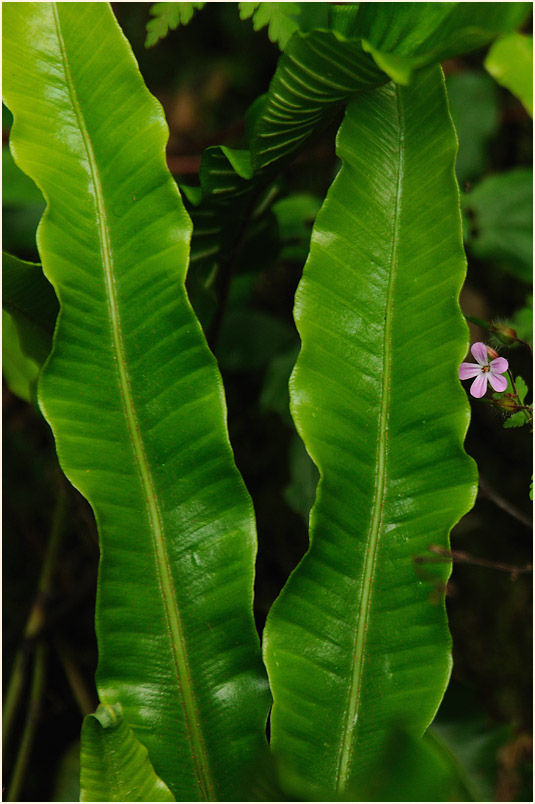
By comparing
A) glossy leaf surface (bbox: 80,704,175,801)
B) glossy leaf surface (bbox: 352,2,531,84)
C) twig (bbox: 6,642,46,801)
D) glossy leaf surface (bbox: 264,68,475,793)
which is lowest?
twig (bbox: 6,642,46,801)

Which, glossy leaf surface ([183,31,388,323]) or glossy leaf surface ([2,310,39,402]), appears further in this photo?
glossy leaf surface ([2,310,39,402])

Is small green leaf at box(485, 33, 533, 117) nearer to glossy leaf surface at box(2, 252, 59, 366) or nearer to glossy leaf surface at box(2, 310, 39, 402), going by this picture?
glossy leaf surface at box(2, 252, 59, 366)

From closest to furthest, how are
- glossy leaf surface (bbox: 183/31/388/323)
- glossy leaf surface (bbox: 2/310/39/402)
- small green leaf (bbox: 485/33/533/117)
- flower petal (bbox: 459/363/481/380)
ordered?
small green leaf (bbox: 485/33/533/117) → glossy leaf surface (bbox: 183/31/388/323) → flower petal (bbox: 459/363/481/380) → glossy leaf surface (bbox: 2/310/39/402)

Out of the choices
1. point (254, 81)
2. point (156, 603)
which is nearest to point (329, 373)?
point (156, 603)

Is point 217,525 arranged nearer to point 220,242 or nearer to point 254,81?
point 220,242

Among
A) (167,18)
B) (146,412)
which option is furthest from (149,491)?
(167,18)

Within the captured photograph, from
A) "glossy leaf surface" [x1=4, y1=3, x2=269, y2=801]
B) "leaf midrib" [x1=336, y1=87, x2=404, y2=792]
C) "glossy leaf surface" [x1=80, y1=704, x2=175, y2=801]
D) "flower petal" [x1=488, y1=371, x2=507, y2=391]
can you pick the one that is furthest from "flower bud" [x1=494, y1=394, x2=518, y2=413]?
"glossy leaf surface" [x1=80, y1=704, x2=175, y2=801]

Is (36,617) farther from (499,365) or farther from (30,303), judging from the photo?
(499,365)

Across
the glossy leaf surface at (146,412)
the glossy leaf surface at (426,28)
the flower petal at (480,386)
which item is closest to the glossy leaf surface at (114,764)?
the glossy leaf surface at (146,412)
